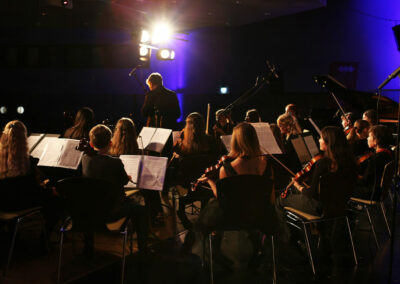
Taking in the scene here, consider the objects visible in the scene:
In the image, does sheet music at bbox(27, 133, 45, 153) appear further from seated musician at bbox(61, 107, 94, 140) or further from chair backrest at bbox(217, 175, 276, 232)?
chair backrest at bbox(217, 175, 276, 232)

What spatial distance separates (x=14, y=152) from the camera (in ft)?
12.0

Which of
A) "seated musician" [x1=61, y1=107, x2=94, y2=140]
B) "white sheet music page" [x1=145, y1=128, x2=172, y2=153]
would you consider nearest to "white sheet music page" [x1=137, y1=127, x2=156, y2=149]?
"white sheet music page" [x1=145, y1=128, x2=172, y2=153]

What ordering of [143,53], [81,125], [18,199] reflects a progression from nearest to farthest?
[18,199]
[81,125]
[143,53]

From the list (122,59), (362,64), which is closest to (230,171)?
(362,64)

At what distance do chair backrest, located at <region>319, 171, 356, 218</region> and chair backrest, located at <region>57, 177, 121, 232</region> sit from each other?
6.02 feet

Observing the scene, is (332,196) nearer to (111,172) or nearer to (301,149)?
(301,149)

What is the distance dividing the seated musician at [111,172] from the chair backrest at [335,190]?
1.73m

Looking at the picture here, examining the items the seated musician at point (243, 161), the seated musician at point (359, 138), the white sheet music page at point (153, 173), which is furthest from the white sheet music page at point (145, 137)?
the seated musician at point (359, 138)

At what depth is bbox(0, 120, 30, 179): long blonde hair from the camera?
11.9 feet

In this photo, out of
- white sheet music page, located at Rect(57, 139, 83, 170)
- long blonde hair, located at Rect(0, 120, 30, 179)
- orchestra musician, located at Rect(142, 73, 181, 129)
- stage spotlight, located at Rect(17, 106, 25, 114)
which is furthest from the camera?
stage spotlight, located at Rect(17, 106, 25, 114)

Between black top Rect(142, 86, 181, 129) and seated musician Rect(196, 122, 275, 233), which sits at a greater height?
black top Rect(142, 86, 181, 129)

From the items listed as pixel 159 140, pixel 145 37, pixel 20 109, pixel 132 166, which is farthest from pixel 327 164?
pixel 20 109

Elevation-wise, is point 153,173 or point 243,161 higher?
point 243,161

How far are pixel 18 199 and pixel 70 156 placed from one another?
65 centimetres
